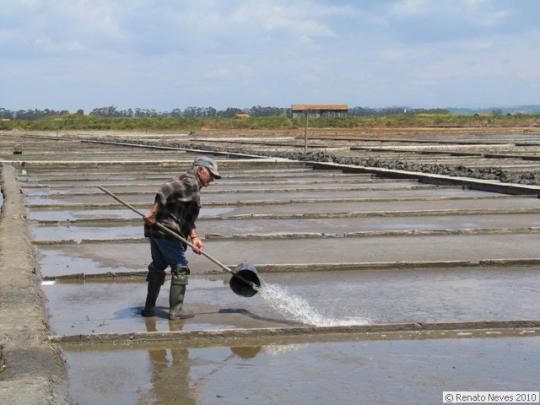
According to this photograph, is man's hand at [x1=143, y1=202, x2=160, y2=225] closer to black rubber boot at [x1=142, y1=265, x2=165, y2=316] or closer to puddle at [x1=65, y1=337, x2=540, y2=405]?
black rubber boot at [x1=142, y1=265, x2=165, y2=316]

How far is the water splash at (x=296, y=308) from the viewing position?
6.65 m

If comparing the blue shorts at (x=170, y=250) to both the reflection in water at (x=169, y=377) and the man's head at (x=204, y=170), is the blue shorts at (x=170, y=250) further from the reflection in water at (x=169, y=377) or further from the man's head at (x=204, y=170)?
the reflection in water at (x=169, y=377)

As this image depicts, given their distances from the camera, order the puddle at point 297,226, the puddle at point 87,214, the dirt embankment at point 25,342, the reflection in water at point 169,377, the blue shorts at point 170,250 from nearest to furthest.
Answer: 1. the dirt embankment at point 25,342
2. the reflection in water at point 169,377
3. the blue shorts at point 170,250
4. the puddle at point 297,226
5. the puddle at point 87,214

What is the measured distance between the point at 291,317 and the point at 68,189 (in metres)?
13.1

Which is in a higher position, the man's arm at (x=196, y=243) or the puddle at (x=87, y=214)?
the man's arm at (x=196, y=243)

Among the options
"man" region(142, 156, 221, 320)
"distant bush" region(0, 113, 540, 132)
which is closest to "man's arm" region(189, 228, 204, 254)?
"man" region(142, 156, 221, 320)

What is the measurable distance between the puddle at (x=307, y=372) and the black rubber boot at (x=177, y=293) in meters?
0.70

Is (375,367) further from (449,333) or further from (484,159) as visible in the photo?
(484,159)

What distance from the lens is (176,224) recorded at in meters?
6.77

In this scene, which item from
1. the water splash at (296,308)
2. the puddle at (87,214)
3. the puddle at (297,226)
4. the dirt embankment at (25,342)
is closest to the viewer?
the dirt embankment at (25,342)

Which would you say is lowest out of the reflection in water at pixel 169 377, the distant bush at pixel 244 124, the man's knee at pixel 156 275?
the distant bush at pixel 244 124

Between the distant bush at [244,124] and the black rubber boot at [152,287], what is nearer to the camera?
the black rubber boot at [152,287]

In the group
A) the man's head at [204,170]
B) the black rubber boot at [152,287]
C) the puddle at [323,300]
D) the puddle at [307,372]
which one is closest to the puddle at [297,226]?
the puddle at [323,300]

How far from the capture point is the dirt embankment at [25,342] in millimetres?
4793
